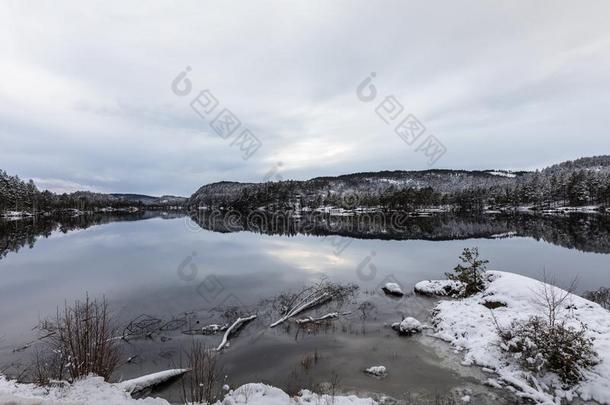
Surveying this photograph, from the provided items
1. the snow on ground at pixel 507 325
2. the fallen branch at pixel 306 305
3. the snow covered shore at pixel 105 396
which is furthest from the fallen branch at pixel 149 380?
the snow on ground at pixel 507 325

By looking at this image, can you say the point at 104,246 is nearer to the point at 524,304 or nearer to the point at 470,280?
the point at 470,280

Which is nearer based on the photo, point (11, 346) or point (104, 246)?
point (11, 346)

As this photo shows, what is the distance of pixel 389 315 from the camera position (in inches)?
798

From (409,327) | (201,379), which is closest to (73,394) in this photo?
(201,379)

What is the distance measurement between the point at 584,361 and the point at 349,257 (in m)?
32.6

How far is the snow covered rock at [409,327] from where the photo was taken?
1723 cm

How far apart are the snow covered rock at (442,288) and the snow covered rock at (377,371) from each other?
12962mm

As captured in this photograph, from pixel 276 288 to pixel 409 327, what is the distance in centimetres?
1293

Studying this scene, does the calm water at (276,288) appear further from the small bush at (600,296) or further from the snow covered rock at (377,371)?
Result: the small bush at (600,296)

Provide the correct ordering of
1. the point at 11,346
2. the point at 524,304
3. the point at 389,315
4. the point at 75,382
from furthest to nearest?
the point at 389,315, the point at 524,304, the point at 11,346, the point at 75,382

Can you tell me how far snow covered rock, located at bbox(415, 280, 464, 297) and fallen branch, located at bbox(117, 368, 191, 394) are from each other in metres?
18.5

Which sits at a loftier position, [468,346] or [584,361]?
[584,361]

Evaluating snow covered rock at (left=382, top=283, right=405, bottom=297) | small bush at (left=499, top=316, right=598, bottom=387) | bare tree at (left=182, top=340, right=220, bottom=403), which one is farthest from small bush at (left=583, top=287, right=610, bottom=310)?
bare tree at (left=182, top=340, right=220, bottom=403)

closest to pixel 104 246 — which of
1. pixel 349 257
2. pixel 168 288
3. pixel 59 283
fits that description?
pixel 59 283
